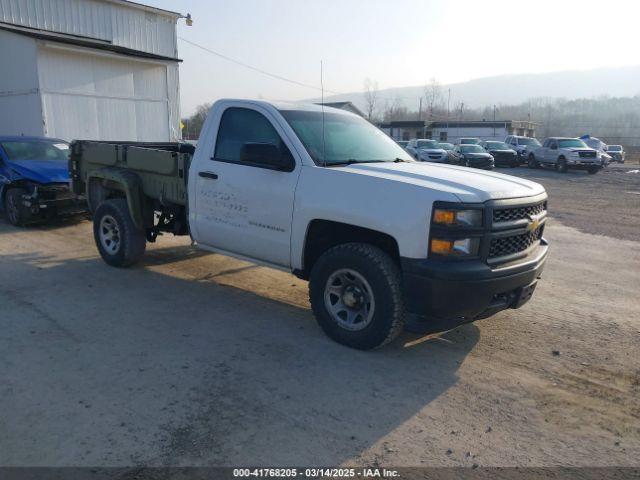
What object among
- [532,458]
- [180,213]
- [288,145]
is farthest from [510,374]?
[180,213]

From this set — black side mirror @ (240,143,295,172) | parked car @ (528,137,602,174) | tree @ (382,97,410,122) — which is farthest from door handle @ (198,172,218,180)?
tree @ (382,97,410,122)

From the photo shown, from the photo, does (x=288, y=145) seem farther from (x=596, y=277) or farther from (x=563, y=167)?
(x=563, y=167)

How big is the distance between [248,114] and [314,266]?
1.76 meters

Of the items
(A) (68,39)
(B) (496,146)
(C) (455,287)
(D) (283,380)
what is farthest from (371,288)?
(B) (496,146)

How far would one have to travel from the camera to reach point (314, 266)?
15.2 ft

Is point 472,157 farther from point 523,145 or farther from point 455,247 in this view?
point 455,247

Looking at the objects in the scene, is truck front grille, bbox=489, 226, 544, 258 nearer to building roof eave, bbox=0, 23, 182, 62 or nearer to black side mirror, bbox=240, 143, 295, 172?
black side mirror, bbox=240, 143, 295, 172

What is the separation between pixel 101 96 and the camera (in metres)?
17.8

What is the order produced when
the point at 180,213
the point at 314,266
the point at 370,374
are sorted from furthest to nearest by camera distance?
the point at 180,213 → the point at 314,266 → the point at 370,374

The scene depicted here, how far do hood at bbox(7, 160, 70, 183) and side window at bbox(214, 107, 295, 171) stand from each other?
535cm

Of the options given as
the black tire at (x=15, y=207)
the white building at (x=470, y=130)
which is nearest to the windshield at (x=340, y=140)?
the black tire at (x=15, y=207)

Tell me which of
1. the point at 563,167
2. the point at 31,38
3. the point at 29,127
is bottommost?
the point at 563,167

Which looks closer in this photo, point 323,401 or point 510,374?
point 323,401

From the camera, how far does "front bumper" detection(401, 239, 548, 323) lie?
12.5 feet
